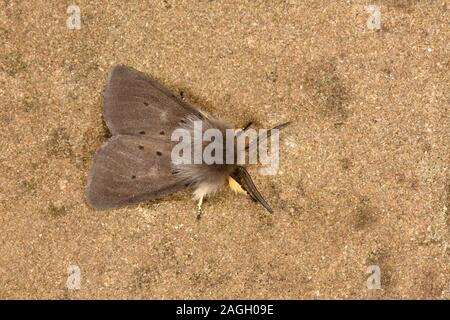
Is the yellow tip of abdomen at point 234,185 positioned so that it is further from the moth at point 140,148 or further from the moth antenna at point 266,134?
the moth antenna at point 266,134

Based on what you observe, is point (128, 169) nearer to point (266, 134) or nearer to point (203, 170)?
point (203, 170)

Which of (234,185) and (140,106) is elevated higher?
(140,106)

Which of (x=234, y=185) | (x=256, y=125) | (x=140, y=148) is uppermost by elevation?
(x=256, y=125)

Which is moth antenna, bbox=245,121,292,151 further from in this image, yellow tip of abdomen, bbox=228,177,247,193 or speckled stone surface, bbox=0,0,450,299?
yellow tip of abdomen, bbox=228,177,247,193

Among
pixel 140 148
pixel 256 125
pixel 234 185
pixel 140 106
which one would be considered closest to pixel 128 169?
pixel 140 148

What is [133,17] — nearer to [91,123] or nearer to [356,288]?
[91,123]

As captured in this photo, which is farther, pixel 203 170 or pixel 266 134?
pixel 266 134

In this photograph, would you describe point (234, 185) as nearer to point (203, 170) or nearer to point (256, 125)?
point (203, 170)
